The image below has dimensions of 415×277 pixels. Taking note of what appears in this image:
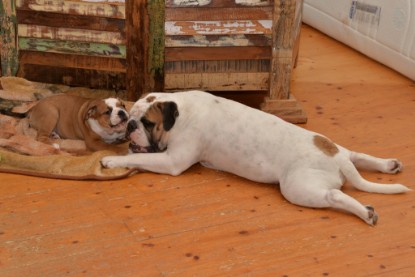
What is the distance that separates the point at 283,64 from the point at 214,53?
1.43 ft

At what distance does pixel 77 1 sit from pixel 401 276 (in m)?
2.40

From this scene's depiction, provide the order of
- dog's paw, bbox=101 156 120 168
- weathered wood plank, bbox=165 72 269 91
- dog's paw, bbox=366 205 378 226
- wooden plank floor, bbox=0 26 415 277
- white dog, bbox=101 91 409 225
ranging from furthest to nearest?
weathered wood plank, bbox=165 72 269 91 → dog's paw, bbox=101 156 120 168 → white dog, bbox=101 91 409 225 → dog's paw, bbox=366 205 378 226 → wooden plank floor, bbox=0 26 415 277

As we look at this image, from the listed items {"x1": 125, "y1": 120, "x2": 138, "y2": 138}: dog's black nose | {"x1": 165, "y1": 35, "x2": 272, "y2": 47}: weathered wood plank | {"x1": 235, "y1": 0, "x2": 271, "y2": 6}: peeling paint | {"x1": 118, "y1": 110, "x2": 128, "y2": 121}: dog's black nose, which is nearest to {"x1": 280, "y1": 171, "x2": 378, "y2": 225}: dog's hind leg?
{"x1": 125, "y1": 120, "x2": 138, "y2": 138}: dog's black nose

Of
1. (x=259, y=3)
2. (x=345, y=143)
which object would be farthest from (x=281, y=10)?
(x=345, y=143)

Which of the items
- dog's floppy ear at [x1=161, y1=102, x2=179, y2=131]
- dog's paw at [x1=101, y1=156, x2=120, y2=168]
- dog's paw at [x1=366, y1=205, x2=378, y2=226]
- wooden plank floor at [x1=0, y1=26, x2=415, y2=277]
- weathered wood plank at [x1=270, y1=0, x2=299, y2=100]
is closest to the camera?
wooden plank floor at [x1=0, y1=26, x2=415, y2=277]

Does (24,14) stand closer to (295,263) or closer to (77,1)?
(77,1)

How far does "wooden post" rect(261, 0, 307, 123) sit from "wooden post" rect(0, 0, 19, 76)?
157 cm

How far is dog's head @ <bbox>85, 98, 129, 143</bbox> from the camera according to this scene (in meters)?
3.79

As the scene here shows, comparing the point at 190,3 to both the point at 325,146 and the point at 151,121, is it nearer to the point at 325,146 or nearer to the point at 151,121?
the point at 151,121

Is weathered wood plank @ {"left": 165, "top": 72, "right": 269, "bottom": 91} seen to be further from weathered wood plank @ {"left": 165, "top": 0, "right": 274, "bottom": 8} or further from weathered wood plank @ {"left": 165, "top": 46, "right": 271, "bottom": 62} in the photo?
weathered wood plank @ {"left": 165, "top": 0, "right": 274, "bottom": 8}

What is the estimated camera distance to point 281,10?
4.13 meters

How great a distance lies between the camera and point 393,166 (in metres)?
3.74

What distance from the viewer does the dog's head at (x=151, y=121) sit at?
3.54 m

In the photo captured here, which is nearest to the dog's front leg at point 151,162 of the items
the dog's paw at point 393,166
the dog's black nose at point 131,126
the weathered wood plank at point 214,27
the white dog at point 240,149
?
the white dog at point 240,149
